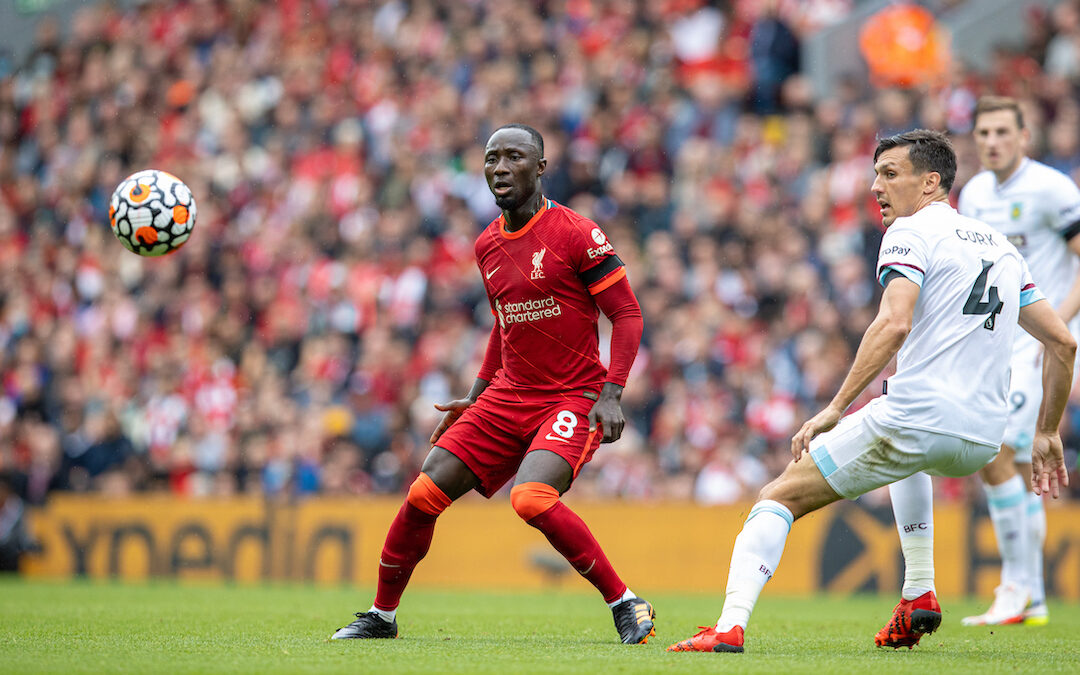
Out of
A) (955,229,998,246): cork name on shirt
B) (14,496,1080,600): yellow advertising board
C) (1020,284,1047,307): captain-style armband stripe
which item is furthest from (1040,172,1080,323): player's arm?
(14,496,1080,600): yellow advertising board

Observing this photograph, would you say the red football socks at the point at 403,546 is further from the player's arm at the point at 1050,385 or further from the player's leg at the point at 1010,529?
the player's leg at the point at 1010,529

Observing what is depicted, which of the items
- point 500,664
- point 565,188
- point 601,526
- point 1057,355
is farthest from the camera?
point 565,188


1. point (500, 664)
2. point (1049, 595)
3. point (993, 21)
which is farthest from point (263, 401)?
point (500, 664)

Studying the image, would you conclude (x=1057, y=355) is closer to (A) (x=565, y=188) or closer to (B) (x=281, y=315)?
(A) (x=565, y=188)

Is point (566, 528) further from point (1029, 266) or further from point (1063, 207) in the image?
point (1063, 207)

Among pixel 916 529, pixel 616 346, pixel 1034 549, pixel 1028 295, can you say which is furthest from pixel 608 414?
pixel 1034 549

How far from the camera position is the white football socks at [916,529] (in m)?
6.91

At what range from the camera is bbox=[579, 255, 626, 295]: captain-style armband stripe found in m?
7.07

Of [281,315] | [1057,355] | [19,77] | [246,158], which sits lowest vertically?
[1057,355]

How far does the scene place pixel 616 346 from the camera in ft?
23.1

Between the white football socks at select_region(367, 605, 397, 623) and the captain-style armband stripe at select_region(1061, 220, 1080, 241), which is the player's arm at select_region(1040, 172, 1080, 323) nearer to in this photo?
the captain-style armband stripe at select_region(1061, 220, 1080, 241)

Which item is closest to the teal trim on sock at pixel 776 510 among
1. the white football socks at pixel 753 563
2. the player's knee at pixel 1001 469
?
the white football socks at pixel 753 563

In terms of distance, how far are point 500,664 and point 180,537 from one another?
442 inches

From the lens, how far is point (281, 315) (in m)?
18.6
